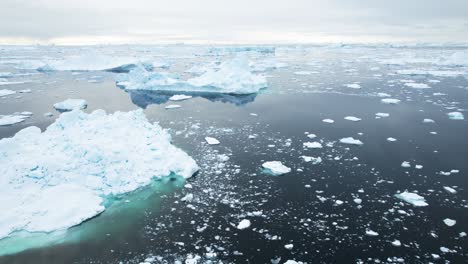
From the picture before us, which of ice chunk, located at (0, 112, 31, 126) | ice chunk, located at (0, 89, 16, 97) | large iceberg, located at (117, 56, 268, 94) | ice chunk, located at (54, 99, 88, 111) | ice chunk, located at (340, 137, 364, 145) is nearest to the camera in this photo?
ice chunk, located at (340, 137, 364, 145)

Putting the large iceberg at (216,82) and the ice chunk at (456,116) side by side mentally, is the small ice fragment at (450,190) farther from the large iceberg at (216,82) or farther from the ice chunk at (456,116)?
the large iceberg at (216,82)

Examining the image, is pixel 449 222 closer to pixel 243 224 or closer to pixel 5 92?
pixel 243 224

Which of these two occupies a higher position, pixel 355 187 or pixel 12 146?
pixel 12 146

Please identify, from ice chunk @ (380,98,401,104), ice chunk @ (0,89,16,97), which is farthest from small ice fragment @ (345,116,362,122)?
A: ice chunk @ (0,89,16,97)

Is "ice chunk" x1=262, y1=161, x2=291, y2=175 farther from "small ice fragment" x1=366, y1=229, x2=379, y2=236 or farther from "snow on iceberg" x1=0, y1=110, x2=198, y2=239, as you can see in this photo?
"small ice fragment" x1=366, y1=229, x2=379, y2=236

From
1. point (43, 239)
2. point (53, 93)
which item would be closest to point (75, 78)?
point (53, 93)

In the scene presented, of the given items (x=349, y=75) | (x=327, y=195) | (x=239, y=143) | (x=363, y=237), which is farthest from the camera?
(x=349, y=75)

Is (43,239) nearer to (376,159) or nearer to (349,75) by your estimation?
(376,159)
